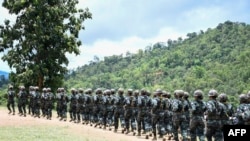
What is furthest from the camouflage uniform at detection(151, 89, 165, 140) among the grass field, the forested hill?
the forested hill

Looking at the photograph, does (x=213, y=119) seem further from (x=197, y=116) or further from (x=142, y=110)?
(x=142, y=110)

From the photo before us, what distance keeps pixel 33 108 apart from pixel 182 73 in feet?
269

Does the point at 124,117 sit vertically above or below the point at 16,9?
below

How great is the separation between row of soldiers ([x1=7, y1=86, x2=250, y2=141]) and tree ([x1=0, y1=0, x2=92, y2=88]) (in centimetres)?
847

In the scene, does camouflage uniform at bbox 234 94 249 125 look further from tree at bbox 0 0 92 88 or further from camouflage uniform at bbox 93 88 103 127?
tree at bbox 0 0 92 88

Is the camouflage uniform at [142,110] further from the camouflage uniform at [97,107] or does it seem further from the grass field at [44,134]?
the camouflage uniform at [97,107]

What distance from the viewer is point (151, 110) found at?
74.0 ft

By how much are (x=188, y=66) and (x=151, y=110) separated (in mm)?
99997

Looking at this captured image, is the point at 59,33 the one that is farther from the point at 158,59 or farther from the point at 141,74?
the point at 158,59

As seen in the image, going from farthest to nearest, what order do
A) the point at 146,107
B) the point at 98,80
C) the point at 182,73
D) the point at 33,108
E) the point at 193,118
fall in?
the point at 98,80, the point at 182,73, the point at 33,108, the point at 146,107, the point at 193,118

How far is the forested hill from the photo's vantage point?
90.0 metres

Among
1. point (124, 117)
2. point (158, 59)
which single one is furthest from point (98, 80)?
point (124, 117)

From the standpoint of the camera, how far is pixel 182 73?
11412 centimetres

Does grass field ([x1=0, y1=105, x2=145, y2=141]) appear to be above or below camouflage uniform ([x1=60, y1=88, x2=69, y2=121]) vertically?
below
